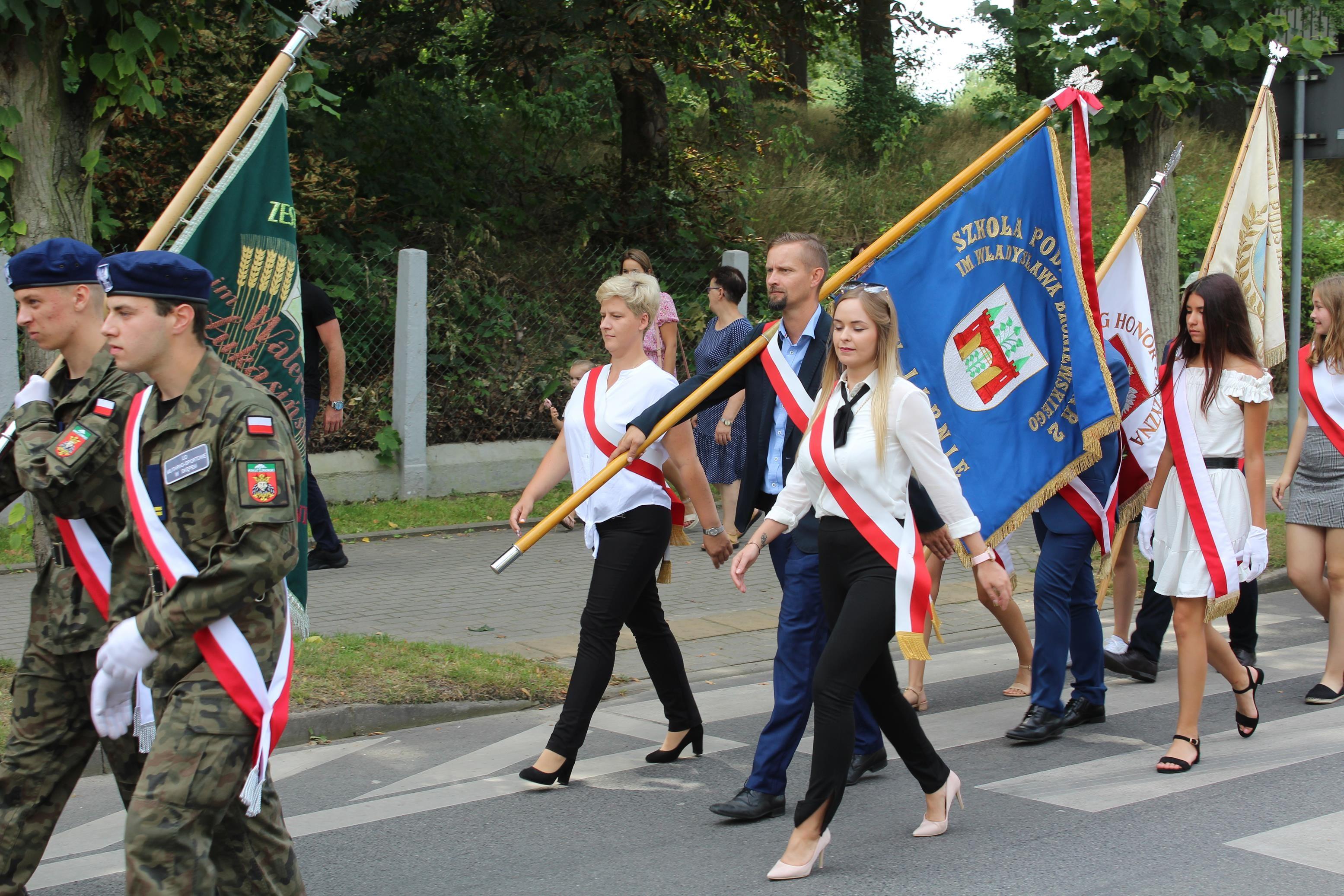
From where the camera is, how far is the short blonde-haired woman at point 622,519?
5.28m

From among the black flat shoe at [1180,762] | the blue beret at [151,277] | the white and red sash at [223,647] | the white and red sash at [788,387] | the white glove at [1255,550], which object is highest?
the blue beret at [151,277]

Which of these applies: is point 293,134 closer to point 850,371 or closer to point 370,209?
point 370,209

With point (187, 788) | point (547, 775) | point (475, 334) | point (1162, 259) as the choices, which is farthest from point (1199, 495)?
point (475, 334)

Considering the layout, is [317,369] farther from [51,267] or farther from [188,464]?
[188,464]

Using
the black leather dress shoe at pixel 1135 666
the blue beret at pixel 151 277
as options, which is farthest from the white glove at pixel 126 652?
the black leather dress shoe at pixel 1135 666

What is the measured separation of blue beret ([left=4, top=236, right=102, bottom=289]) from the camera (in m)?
3.85

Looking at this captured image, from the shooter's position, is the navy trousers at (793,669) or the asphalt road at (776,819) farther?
the navy trousers at (793,669)

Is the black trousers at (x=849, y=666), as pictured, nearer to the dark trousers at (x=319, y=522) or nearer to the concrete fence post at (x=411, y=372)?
the dark trousers at (x=319, y=522)

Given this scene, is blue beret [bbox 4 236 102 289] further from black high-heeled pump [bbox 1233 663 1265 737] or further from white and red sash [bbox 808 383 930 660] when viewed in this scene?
black high-heeled pump [bbox 1233 663 1265 737]

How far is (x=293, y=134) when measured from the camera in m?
13.9

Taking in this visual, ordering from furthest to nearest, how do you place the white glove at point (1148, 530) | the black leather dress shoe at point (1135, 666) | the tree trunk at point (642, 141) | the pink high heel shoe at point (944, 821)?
the tree trunk at point (642, 141)
the black leather dress shoe at point (1135, 666)
the white glove at point (1148, 530)
the pink high heel shoe at point (944, 821)

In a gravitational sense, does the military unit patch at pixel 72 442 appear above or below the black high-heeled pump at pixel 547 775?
above

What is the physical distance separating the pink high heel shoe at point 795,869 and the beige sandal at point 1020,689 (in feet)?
8.55

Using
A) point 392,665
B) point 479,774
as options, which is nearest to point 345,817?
point 479,774
